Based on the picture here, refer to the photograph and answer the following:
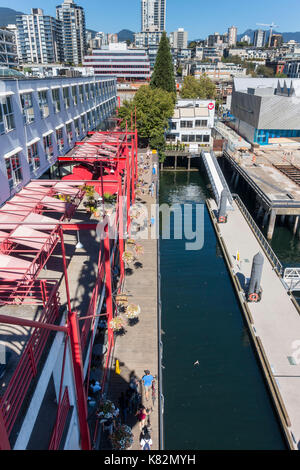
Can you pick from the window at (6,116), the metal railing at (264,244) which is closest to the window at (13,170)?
the window at (6,116)

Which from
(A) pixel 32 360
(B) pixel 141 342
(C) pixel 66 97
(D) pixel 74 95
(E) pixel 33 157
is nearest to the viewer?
(A) pixel 32 360

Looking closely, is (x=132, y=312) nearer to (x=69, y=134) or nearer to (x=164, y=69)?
(x=69, y=134)

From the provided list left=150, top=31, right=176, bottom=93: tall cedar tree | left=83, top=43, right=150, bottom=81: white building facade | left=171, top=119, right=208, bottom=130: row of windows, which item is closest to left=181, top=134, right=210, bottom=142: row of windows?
left=171, top=119, right=208, bottom=130: row of windows

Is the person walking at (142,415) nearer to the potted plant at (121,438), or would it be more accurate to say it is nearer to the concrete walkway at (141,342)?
the concrete walkway at (141,342)

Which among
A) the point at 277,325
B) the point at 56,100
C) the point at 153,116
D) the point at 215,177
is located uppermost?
the point at 56,100

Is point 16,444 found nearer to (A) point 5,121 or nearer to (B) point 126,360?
(B) point 126,360

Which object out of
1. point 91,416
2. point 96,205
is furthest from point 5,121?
point 91,416

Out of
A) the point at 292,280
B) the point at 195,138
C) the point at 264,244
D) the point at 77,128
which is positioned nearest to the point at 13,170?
the point at 77,128
